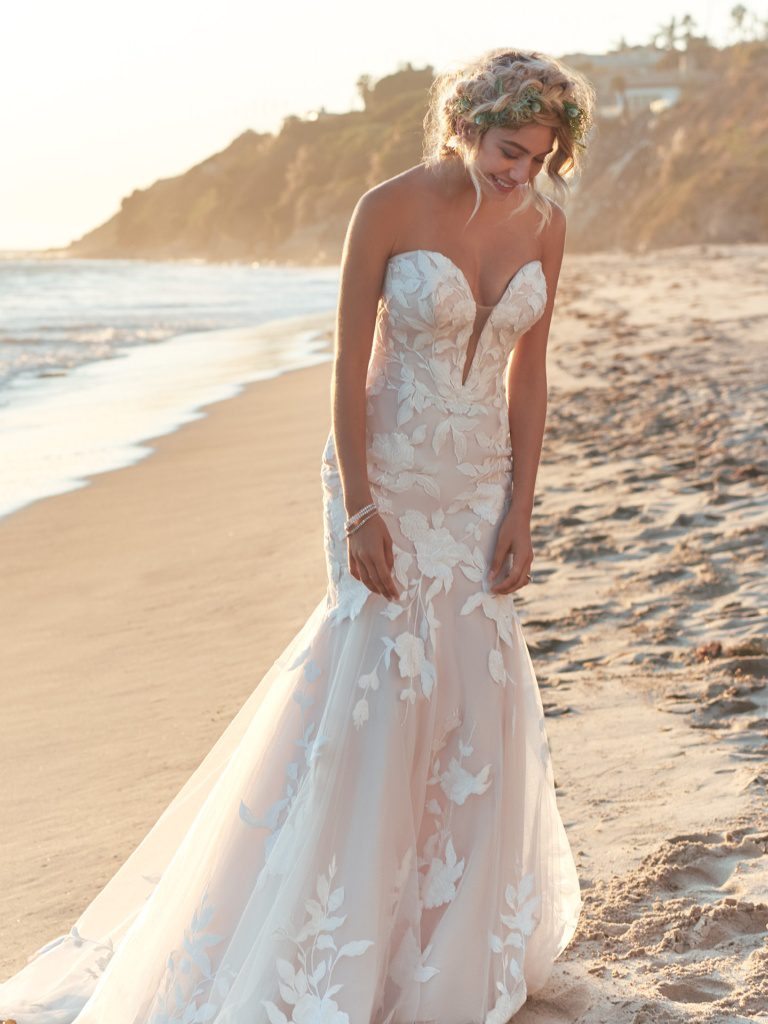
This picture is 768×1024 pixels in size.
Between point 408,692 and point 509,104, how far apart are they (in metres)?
1.18

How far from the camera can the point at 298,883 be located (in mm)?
2549

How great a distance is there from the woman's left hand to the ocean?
5.55 m

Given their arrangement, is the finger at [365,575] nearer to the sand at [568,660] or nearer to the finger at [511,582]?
the finger at [511,582]

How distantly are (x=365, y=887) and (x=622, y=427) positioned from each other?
712 cm

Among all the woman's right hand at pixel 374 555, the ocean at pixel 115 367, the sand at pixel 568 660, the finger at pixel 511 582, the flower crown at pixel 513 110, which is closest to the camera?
the flower crown at pixel 513 110

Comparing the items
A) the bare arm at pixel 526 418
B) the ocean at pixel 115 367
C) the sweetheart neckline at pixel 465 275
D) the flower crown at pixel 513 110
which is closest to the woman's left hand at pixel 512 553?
the bare arm at pixel 526 418

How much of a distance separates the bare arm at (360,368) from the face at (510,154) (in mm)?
213

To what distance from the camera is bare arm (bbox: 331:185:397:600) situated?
2605 mm

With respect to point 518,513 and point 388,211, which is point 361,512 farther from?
point 388,211

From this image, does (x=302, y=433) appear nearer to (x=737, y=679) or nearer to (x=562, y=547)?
(x=562, y=547)

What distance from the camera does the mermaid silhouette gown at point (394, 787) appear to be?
8.40 feet

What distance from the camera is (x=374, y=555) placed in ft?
8.64

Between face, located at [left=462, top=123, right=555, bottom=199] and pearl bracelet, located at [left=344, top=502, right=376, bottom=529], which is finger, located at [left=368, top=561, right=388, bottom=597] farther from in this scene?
face, located at [left=462, top=123, right=555, bottom=199]

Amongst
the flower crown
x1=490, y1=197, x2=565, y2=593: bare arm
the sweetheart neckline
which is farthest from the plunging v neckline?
the flower crown
